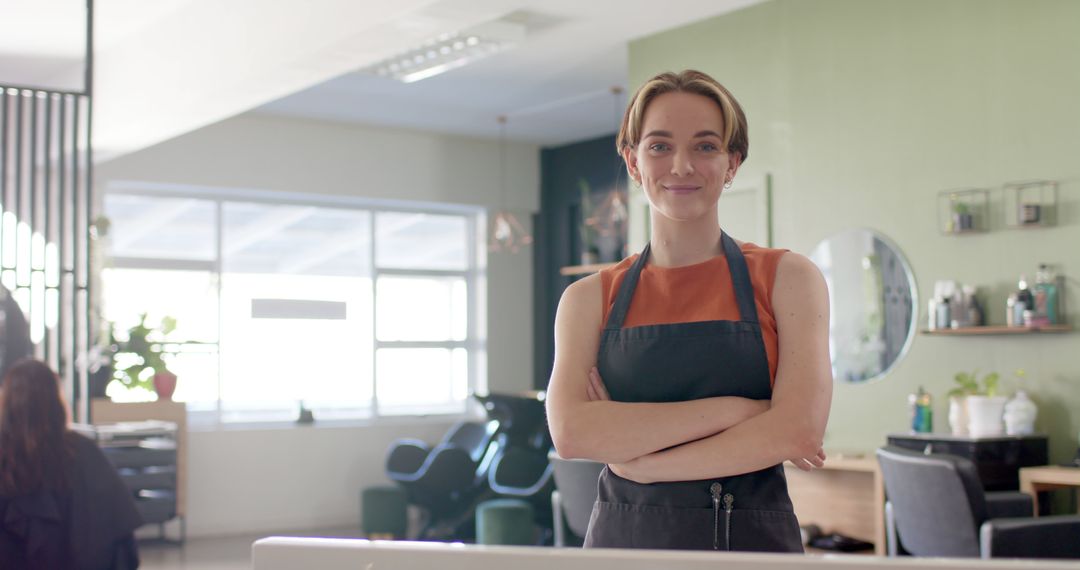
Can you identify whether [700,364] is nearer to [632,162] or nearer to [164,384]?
[632,162]

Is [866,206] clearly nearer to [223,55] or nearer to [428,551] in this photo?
[223,55]

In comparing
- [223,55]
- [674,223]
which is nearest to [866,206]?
[223,55]

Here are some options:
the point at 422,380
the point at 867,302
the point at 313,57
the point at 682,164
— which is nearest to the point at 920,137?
the point at 867,302

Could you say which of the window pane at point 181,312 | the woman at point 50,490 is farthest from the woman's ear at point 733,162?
the window pane at point 181,312

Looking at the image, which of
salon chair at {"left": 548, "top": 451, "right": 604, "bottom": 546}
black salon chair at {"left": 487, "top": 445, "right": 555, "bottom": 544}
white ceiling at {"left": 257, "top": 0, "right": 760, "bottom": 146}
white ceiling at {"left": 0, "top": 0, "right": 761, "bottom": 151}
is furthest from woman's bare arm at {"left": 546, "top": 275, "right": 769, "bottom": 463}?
black salon chair at {"left": 487, "top": 445, "right": 555, "bottom": 544}

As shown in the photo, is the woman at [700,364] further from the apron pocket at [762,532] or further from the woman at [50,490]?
the woman at [50,490]

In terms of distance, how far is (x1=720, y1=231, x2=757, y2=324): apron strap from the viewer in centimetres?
149

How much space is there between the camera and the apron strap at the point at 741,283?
4.88 ft

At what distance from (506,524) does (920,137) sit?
10.8ft

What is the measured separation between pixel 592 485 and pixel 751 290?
329cm

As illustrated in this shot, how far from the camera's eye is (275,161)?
30.4ft

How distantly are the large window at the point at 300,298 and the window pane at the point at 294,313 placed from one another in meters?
0.01

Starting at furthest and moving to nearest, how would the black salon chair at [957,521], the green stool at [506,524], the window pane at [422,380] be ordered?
the window pane at [422,380] → the green stool at [506,524] → the black salon chair at [957,521]

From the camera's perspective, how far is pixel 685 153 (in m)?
1.49
